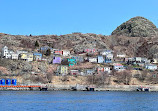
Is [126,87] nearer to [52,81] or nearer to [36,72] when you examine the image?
[52,81]

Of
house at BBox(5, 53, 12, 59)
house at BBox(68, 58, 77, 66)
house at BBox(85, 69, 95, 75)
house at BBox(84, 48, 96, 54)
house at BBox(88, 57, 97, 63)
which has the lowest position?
house at BBox(85, 69, 95, 75)

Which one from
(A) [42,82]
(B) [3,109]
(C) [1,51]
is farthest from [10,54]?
(B) [3,109]

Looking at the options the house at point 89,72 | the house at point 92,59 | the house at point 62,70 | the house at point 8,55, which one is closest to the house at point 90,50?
the house at point 92,59

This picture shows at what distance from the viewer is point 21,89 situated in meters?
114

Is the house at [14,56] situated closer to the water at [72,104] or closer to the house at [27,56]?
the house at [27,56]

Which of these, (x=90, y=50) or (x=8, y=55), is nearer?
(x=8, y=55)

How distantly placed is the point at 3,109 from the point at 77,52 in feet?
447

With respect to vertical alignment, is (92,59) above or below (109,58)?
below

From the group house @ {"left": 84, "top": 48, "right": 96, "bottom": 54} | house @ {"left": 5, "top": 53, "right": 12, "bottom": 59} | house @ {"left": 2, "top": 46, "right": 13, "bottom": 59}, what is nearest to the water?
house @ {"left": 5, "top": 53, "right": 12, "bottom": 59}

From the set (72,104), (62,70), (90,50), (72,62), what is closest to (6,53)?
(62,70)

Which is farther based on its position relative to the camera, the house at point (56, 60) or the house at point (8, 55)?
the house at point (56, 60)

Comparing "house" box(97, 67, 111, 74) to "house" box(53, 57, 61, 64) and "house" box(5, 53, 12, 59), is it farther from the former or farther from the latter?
"house" box(5, 53, 12, 59)

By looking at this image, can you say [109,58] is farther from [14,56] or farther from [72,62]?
[14,56]

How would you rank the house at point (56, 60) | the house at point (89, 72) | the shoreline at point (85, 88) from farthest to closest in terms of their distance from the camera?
the house at point (56, 60) → the house at point (89, 72) → the shoreline at point (85, 88)
